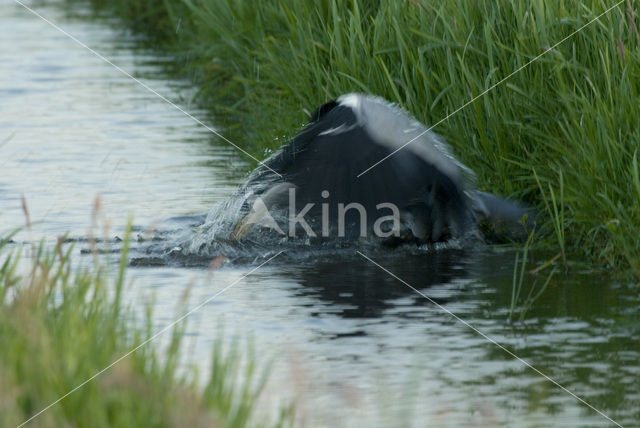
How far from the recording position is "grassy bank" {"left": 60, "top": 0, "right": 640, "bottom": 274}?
235 inches

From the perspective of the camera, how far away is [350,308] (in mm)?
5453

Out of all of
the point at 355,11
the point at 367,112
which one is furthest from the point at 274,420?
the point at 355,11

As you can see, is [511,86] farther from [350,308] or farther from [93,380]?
[93,380]

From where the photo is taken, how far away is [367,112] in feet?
20.8

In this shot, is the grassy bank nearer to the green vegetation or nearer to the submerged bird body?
the submerged bird body

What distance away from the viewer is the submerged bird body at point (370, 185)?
626cm

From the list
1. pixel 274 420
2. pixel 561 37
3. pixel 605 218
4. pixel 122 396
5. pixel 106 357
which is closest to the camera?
pixel 122 396

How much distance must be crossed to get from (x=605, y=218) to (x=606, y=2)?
142 centimetres

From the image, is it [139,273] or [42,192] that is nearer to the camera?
[139,273]

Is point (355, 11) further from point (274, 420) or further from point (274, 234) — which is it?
point (274, 420)

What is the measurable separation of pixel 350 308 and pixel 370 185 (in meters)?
0.99

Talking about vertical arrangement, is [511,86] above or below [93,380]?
above

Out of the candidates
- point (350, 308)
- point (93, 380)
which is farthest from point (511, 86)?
point (93, 380)

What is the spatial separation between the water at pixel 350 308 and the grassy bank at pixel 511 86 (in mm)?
321
